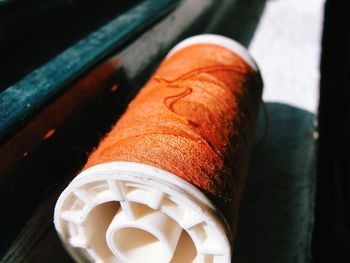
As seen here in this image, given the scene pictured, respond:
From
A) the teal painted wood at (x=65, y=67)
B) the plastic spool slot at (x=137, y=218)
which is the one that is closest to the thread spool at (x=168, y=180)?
the plastic spool slot at (x=137, y=218)

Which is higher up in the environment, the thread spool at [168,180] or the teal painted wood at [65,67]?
the teal painted wood at [65,67]

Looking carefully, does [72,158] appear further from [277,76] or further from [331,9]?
[331,9]

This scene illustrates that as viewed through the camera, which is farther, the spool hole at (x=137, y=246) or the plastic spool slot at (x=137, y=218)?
the spool hole at (x=137, y=246)

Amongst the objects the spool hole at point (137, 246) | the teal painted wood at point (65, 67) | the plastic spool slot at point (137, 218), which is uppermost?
the teal painted wood at point (65, 67)

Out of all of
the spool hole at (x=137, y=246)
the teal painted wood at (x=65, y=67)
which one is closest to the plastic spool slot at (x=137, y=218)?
the spool hole at (x=137, y=246)

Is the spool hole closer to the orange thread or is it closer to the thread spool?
the thread spool

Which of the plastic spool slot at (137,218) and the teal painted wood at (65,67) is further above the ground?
the teal painted wood at (65,67)

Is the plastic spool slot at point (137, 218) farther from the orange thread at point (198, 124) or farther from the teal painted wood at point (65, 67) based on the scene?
the teal painted wood at point (65, 67)

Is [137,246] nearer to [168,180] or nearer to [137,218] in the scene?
[137,218]

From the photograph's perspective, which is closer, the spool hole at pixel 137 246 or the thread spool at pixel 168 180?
the thread spool at pixel 168 180

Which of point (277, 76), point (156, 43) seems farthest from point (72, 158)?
point (277, 76)
